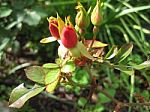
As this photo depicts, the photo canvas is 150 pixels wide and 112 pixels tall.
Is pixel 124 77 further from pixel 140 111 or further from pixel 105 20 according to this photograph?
pixel 105 20

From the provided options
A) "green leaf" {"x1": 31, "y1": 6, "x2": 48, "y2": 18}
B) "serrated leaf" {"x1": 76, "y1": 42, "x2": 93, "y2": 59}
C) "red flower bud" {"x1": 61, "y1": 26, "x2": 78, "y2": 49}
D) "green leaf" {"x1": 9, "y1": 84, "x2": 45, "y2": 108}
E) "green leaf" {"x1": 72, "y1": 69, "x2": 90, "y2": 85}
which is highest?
"green leaf" {"x1": 31, "y1": 6, "x2": 48, "y2": 18}

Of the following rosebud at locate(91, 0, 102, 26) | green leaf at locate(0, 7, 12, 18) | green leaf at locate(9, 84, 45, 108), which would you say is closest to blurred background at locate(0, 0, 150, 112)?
green leaf at locate(0, 7, 12, 18)

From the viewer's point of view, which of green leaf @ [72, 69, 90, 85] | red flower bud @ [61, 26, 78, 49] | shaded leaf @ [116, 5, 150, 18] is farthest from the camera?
shaded leaf @ [116, 5, 150, 18]

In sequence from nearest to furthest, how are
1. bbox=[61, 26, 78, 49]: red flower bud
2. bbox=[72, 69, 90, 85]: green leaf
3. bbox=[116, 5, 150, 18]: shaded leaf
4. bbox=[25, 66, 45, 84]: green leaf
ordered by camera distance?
bbox=[61, 26, 78, 49]: red flower bud → bbox=[25, 66, 45, 84]: green leaf → bbox=[72, 69, 90, 85]: green leaf → bbox=[116, 5, 150, 18]: shaded leaf

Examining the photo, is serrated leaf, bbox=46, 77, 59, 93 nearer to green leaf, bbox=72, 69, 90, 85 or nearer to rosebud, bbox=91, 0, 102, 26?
rosebud, bbox=91, 0, 102, 26

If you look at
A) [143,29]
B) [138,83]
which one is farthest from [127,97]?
[143,29]

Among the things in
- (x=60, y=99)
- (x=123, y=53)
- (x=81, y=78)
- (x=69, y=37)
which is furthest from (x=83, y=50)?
(x=60, y=99)

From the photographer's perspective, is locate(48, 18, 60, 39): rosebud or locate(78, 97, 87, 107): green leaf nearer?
locate(48, 18, 60, 39): rosebud

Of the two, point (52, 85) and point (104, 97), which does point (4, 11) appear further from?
point (52, 85)
